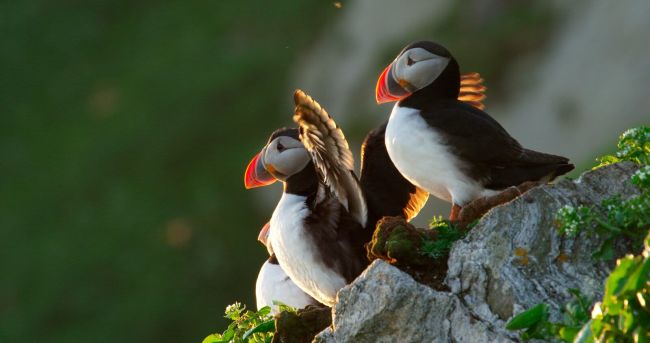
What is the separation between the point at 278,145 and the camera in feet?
17.0

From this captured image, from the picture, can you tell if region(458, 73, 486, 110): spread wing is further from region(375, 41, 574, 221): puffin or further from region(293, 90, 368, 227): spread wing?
region(293, 90, 368, 227): spread wing

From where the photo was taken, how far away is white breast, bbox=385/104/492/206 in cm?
481

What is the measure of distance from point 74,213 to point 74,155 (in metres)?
1.09

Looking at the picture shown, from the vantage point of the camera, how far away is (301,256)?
4930mm

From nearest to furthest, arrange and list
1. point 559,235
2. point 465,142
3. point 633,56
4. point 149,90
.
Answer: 1. point 559,235
2. point 465,142
3. point 633,56
4. point 149,90

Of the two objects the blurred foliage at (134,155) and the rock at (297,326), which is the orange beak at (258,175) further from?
the blurred foliage at (134,155)

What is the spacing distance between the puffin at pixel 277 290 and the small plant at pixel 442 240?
146 cm

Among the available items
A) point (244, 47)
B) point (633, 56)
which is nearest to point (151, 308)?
point (244, 47)

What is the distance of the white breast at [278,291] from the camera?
18.4 feet

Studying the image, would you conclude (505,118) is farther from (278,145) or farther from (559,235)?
(559,235)

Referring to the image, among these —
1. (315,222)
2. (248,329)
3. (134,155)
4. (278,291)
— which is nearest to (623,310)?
(248,329)

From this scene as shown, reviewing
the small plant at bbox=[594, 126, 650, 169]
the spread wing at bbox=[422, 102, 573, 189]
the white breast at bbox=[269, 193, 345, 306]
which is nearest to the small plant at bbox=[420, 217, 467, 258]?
the small plant at bbox=[594, 126, 650, 169]

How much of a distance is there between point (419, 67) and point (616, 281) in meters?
2.06

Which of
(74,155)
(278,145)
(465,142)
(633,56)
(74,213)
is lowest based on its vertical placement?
(465,142)
